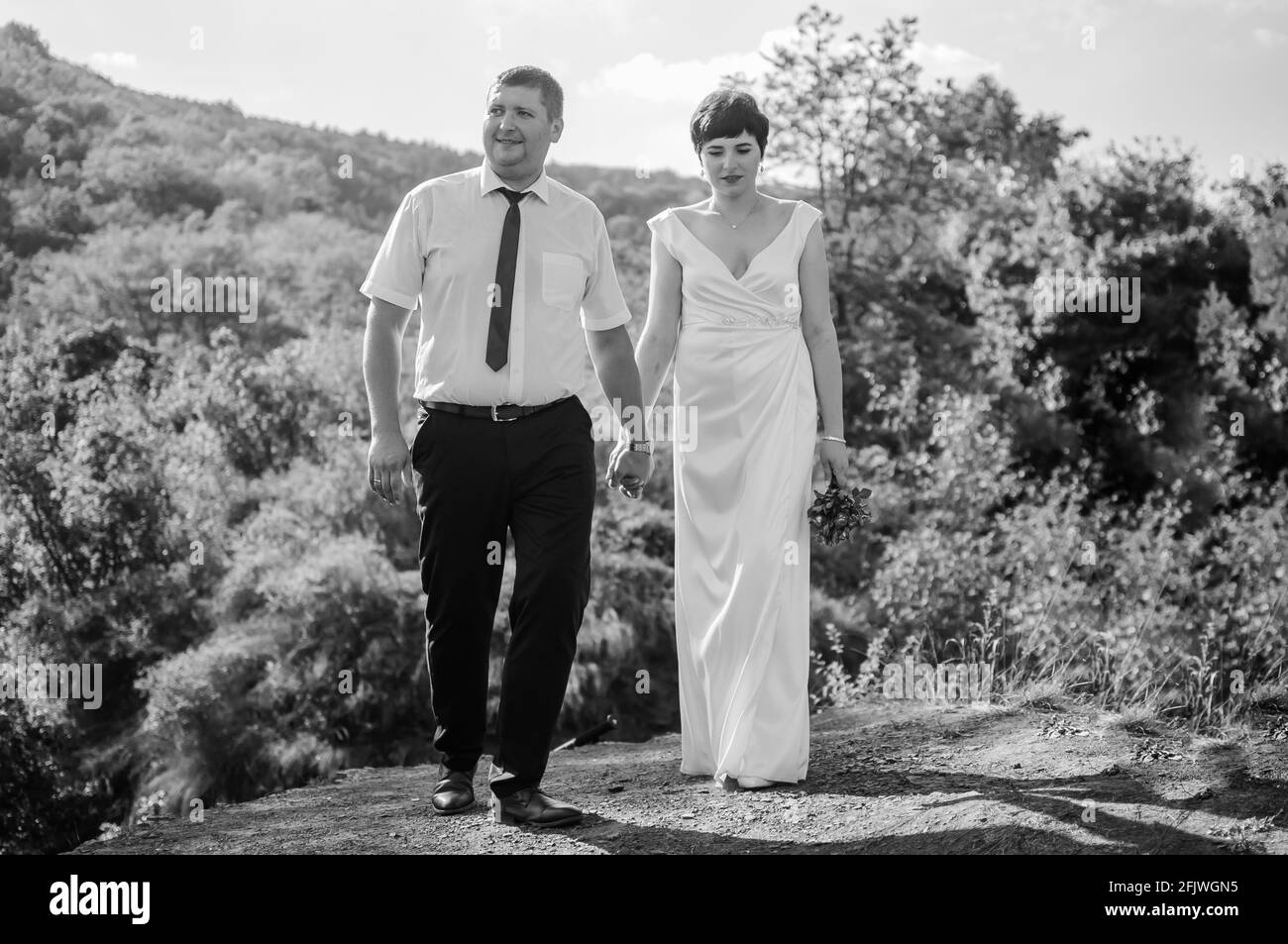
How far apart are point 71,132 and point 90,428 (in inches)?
934

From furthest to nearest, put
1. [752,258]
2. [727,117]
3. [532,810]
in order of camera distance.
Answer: [752,258] < [727,117] < [532,810]

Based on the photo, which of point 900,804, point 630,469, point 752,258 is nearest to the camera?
point 900,804

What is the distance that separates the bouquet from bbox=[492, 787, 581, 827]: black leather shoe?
130 cm

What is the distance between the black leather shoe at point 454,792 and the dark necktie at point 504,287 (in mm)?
1319

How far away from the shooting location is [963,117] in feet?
82.0

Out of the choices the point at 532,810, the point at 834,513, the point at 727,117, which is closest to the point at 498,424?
the point at 532,810

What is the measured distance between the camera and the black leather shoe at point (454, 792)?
397 centimetres

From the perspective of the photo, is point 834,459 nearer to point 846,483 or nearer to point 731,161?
point 846,483

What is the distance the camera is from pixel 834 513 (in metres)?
Answer: 4.37

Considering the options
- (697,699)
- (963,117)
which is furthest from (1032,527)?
(963,117)

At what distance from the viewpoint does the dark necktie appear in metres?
3.72

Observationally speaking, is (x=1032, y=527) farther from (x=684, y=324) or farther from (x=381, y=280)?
(x=381, y=280)

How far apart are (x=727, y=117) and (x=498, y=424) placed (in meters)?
1.41

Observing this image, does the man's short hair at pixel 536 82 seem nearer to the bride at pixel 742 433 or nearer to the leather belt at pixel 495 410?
the bride at pixel 742 433
